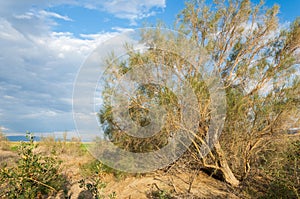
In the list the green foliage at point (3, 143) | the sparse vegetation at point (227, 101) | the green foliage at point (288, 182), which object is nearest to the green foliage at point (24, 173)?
the sparse vegetation at point (227, 101)

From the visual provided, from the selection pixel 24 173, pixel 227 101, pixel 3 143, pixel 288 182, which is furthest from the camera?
pixel 3 143

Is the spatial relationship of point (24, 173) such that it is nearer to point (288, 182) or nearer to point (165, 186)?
point (165, 186)

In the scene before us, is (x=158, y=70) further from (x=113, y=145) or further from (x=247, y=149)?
(x=247, y=149)

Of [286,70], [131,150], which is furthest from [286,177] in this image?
[131,150]

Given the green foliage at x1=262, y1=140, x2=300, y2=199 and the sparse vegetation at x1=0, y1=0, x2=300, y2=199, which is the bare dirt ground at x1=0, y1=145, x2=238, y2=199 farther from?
the green foliage at x1=262, y1=140, x2=300, y2=199

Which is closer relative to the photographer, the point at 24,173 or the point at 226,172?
the point at 24,173

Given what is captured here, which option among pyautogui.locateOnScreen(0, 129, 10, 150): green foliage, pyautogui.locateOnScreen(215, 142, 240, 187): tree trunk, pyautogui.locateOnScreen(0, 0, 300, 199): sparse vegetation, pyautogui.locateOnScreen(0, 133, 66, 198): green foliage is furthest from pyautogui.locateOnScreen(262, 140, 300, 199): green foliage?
pyautogui.locateOnScreen(0, 129, 10, 150): green foliage

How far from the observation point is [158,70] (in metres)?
4.76

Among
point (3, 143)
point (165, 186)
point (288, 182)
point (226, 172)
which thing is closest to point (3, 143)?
point (3, 143)

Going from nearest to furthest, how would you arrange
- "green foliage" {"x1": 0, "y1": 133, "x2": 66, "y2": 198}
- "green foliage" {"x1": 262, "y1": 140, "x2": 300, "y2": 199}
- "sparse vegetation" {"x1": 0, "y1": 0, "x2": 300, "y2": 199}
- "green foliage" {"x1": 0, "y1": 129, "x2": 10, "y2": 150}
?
"green foliage" {"x1": 0, "y1": 133, "x2": 66, "y2": 198}
"green foliage" {"x1": 262, "y1": 140, "x2": 300, "y2": 199}
"sparse vegetation" {"x1": 0, "y1": 0, "x2": 300, "y2": 199}
"green foliage" {"x1": 0, "y1": 129, "x2": 10, "y2": 150}

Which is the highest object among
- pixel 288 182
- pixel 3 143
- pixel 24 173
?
pixel 3 143

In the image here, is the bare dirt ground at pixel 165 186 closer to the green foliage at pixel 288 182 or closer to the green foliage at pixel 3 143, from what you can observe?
the green foliage at pixel 288 182

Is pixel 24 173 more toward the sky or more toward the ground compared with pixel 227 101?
more toward the ground

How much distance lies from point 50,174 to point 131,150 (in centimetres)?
226
